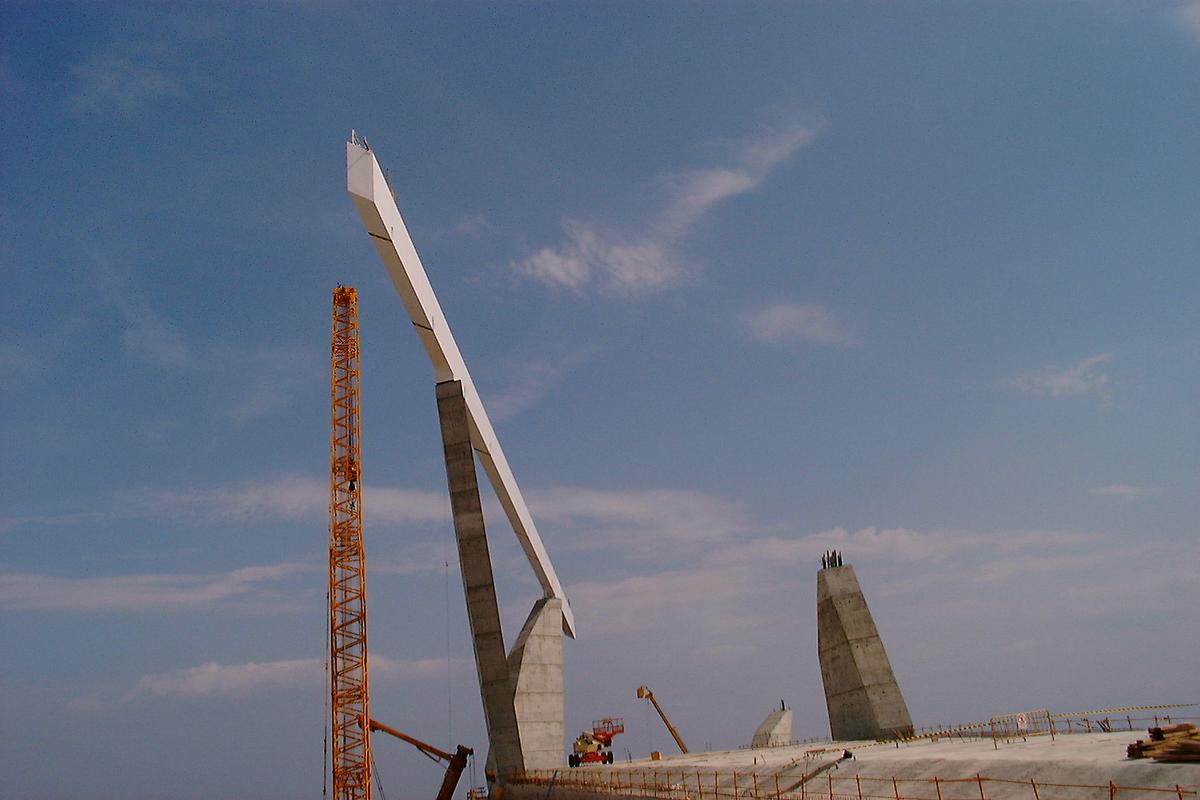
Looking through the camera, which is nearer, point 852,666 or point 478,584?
point 478,584

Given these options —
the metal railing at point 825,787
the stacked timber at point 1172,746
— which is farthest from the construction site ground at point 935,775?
the stacked timber at point 1172,746

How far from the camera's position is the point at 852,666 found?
38.6 metres

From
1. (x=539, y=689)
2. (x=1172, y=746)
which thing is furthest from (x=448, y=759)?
(x=1172, y=746)

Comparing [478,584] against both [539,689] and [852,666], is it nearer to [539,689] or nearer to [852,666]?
[539,689]

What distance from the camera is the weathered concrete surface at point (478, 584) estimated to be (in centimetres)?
3647

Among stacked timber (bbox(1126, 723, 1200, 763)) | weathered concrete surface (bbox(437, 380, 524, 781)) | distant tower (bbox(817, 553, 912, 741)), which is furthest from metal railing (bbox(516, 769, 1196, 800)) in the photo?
distant tower (bbox(817, 553, 912, 741))

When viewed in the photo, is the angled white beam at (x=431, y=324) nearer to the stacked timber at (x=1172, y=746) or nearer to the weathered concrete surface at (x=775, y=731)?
the weathered concrete surface at (x=775, y=731)

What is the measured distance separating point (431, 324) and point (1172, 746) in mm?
27273

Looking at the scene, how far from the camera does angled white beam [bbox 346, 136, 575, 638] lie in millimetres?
→ 30422

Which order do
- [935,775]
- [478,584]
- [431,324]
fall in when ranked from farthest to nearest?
1. [478,584]
2. [431,324]
3. [935,775]

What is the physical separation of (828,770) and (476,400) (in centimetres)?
2207

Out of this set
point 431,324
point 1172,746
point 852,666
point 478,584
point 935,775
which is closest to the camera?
point 1172,746

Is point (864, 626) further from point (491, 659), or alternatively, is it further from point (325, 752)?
point (325, 752)

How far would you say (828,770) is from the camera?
Result: 25.0 meters
